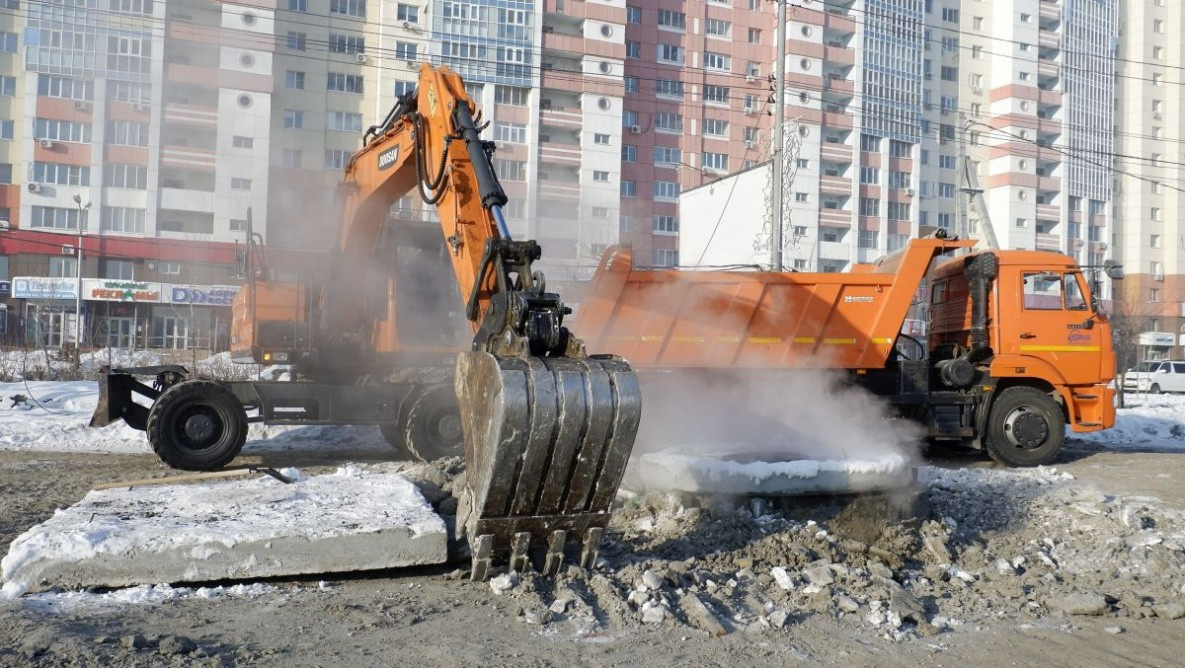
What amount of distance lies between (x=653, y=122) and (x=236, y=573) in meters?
47.3

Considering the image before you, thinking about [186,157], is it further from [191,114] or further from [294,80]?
[294,80]

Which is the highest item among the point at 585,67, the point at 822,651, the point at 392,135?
the point at 585,67

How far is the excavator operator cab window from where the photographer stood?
35.8ft

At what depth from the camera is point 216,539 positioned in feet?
14.8

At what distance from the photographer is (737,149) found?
5122 cm

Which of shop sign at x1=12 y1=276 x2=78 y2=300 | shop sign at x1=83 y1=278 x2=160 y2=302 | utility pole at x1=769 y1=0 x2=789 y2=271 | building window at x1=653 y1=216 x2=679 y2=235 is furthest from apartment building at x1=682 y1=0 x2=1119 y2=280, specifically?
shop sign at x1=12 y1=276 x2=78 y2=300

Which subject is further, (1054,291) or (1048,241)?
(1048,241)

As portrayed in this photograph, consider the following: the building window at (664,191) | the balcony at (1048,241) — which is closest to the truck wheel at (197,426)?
the building window at (664,191)

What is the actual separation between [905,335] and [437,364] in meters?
6.28

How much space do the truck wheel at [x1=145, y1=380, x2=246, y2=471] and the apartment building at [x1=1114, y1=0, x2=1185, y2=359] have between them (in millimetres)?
68148

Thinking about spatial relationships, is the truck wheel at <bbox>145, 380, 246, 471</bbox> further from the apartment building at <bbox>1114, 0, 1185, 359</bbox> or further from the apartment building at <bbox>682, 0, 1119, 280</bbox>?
the apartment building at <bbox>1114, 0, 1185, 359</bbox>

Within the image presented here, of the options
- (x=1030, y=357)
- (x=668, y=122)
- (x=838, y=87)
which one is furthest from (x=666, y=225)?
(x=1030, y=357)

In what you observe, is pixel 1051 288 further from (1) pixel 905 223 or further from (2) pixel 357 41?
(1) pixel 905 223

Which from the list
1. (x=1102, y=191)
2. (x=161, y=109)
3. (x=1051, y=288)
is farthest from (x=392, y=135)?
(x=1102, y=191)
